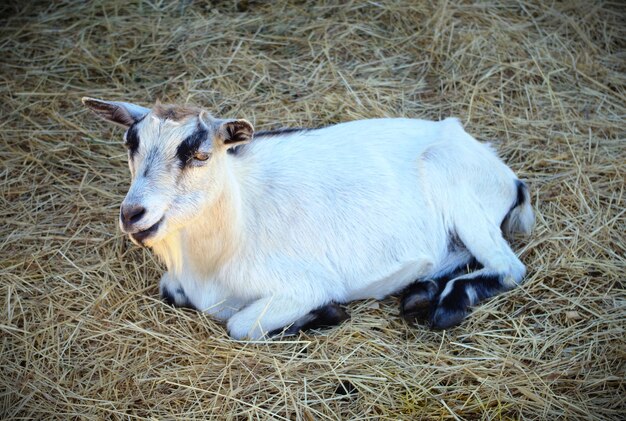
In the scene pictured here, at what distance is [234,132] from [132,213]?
2.27 feet

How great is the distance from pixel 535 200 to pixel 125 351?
9.65ft

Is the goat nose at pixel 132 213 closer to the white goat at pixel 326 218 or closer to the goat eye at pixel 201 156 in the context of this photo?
the white goat at pixel 326 218

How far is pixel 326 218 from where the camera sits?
14.3 ft

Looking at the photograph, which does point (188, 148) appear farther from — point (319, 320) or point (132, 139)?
point (319, 320)

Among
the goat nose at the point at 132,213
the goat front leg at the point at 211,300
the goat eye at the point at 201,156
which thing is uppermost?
the goat eye at the point at 201,156

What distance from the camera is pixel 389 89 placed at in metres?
6.00

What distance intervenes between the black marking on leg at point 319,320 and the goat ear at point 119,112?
1461 millimetres

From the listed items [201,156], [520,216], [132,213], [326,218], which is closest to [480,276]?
[520,216]

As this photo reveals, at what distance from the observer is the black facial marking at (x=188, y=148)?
3.65 meters

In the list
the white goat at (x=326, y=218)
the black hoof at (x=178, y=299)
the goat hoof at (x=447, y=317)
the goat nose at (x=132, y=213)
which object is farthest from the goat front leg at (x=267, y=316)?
the goat nose at (x=132, y=213)

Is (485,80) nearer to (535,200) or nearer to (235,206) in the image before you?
(535,200)

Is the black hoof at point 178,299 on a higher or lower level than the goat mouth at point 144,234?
lower

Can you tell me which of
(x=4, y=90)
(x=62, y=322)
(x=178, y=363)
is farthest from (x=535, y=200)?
(x=4, y=90)

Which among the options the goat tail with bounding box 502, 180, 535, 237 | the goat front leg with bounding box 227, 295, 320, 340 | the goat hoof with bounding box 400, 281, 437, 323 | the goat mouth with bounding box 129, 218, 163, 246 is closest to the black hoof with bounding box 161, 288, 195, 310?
the goat front leg with bounding box 227, 295, 320, 340
